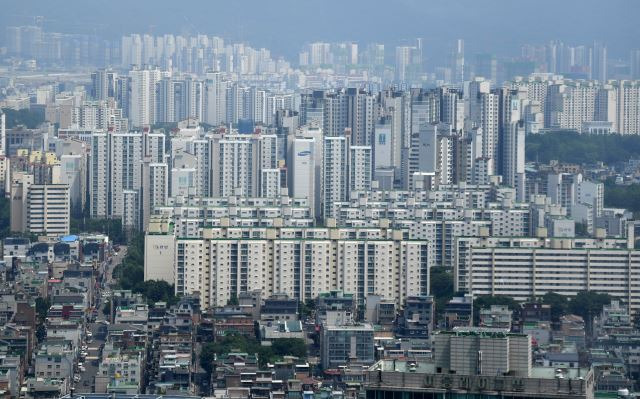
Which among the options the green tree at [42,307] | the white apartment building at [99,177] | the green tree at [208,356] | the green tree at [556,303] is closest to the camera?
the green tree at [208,356]

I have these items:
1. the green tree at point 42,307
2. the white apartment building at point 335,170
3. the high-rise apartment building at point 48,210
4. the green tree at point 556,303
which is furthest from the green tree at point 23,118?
the green tree at point 556,303

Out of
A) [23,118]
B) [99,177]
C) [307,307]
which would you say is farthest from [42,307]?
[23,118]

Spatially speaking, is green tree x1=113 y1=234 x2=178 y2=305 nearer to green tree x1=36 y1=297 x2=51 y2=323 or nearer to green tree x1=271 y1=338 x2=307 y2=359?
green tree x1=36 y1=297 x2=51 y2=323

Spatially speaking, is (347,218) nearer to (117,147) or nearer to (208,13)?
(117,147)

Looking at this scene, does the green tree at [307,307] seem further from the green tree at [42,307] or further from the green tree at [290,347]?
the green tree at [42,307]

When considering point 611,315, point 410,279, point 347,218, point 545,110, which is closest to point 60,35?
point 545,110

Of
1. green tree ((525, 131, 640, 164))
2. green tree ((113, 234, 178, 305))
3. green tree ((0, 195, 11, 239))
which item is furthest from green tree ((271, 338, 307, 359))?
green tree ((525, 131, 640, 164))

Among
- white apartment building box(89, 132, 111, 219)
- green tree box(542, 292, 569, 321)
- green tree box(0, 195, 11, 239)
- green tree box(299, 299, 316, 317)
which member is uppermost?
white apartment building box(89, 132, 111, 219)

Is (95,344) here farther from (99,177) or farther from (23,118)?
(23,118)
